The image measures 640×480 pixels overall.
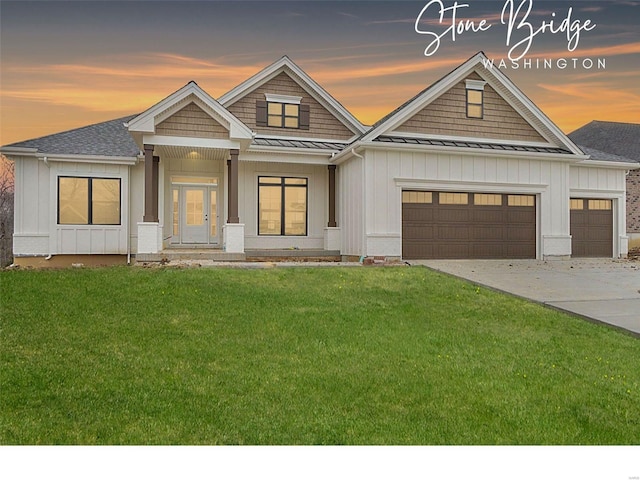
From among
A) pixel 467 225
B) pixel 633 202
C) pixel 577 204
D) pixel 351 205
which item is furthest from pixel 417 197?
pixel 633 202

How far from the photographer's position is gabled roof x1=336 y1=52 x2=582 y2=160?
43.6 ft

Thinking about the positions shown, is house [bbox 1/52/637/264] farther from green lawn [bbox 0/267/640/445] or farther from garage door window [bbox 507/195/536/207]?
green lawn [bbox 0/267/640/445]

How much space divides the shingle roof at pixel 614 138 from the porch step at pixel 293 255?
1446 cm

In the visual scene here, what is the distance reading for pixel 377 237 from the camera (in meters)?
12.3

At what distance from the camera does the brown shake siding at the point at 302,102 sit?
47.6ft

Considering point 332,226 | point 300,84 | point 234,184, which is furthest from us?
point 300,84

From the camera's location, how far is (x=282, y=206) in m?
14.7

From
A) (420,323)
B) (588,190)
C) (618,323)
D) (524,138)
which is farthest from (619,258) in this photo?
(420,323)

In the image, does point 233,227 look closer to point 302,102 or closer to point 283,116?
point 283,116

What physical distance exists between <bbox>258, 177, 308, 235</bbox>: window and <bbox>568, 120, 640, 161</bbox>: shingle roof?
47.7ft

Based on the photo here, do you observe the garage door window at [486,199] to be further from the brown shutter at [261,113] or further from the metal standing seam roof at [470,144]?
the brown shutter at [261,113]

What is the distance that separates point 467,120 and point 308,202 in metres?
5.16

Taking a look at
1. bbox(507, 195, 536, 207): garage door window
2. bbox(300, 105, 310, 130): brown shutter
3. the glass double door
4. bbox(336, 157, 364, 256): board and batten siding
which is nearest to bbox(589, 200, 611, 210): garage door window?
bbox(507, 195, 536, 207): garage door window
